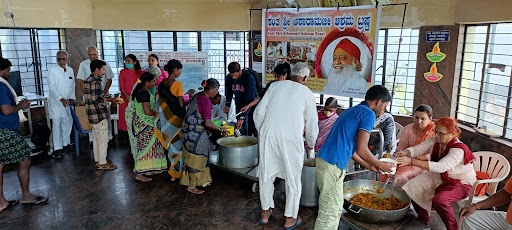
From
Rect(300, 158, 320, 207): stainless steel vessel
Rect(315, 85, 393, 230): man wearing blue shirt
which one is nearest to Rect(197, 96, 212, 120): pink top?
Rect(300, 158, 320, 207): stainless steel vessel

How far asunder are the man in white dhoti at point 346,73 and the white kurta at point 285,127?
8.37 feet

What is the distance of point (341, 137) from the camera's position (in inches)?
113

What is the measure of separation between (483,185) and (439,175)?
1.65 ft

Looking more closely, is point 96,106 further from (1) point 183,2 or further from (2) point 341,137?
(2) point 341,137

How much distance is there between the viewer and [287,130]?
3.36 metres

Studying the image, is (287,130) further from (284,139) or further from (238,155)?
(238,155)

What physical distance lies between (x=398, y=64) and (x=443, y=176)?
9.27ft

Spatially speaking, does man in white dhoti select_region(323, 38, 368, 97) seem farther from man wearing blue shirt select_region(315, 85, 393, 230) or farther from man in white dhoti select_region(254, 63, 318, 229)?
man wearing blue shirt select_region(315, 85, 393, 230)

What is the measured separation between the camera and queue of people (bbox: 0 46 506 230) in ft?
9.62

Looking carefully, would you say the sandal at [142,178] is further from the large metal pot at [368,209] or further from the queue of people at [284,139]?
the large metal pot at [368,209]

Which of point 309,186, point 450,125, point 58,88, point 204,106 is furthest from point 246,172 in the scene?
point 58,88

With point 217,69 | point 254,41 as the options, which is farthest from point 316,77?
point 217,69

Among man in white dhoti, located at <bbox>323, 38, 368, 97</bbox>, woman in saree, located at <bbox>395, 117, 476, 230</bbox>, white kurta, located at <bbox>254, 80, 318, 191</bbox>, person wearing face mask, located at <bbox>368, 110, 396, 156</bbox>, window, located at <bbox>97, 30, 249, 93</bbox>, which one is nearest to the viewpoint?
woman in saree, located at <bbox>395, 117, 476, 230</bbox>

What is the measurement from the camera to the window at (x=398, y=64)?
5.66 meters
